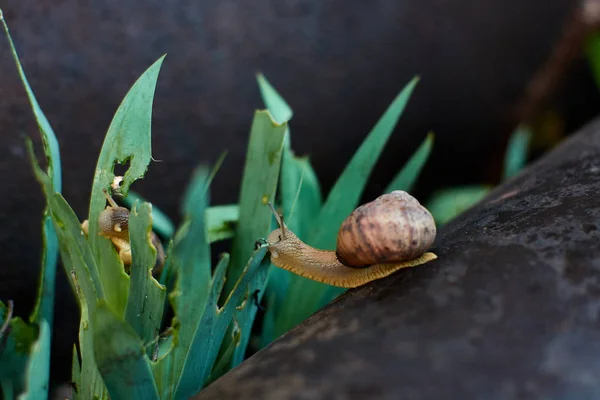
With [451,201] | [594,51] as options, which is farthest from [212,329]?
[594,51]

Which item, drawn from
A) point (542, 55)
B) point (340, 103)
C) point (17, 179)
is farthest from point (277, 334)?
point (542, 55)

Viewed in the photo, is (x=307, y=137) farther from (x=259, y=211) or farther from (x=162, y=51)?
(x=259, y=211)

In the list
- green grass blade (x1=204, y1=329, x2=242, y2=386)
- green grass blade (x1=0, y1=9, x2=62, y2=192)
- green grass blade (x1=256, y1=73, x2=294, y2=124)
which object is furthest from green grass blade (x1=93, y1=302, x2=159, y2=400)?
green grass blade (x1=256, y1=73, x2=294, y2=124)

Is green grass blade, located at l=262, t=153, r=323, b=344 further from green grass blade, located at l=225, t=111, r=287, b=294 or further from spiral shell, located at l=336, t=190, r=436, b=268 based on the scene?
spiral shell, located at l=336, t=190, r=436, b=268

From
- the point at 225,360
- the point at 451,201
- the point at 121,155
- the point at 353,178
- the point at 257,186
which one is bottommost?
the point at 451,201

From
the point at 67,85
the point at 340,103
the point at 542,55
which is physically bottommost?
the point at 542,55

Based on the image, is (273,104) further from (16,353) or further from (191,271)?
(16,353)
